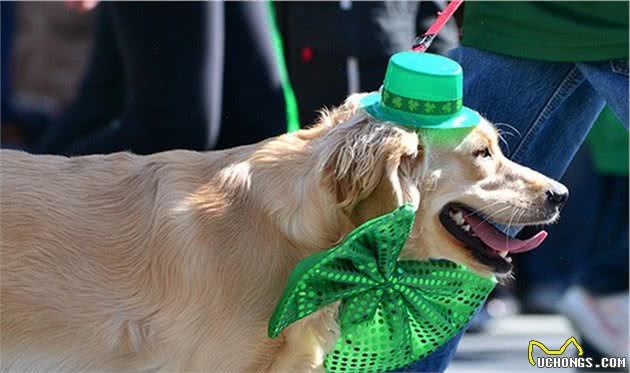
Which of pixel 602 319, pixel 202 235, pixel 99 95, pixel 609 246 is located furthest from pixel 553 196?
pixel 609 246

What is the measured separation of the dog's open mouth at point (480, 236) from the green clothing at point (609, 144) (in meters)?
2.91

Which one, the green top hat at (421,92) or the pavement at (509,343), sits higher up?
the green top hat at (421,92)

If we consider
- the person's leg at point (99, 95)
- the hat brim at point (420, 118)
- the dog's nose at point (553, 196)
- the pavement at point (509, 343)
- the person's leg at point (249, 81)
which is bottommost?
the pavement at point (509, 343)

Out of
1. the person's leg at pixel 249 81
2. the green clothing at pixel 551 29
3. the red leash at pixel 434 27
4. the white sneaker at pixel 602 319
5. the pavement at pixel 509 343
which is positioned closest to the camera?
the red leash at pixel 434 27

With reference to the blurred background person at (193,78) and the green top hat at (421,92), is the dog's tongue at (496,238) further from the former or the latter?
the blurred background person at (193,78)

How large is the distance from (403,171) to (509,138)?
0.67m

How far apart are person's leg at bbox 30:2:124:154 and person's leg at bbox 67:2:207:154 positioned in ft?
2.39

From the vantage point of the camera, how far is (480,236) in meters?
4.01

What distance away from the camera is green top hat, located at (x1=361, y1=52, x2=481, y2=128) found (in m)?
3.74

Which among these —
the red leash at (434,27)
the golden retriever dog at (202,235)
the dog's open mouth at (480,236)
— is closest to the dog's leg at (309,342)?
the golden retriever dog at (202,235)

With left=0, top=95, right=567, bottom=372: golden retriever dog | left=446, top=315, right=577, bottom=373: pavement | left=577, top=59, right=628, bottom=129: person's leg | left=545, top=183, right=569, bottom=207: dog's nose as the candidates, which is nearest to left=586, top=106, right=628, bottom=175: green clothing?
left=446, top=315, right=577, bottom=373: pavement

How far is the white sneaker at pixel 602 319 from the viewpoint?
600cm

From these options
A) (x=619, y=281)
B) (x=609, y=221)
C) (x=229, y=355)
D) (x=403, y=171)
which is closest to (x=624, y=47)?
(x=403, y=171)

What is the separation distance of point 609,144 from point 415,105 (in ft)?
11.6
